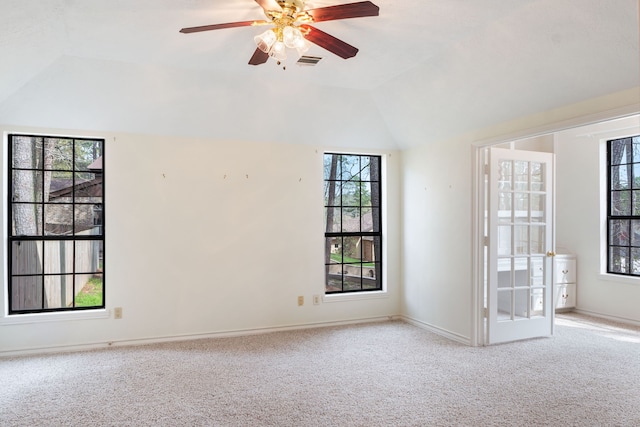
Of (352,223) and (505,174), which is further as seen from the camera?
(352,223)

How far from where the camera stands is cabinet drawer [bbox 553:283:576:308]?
566 centimetres

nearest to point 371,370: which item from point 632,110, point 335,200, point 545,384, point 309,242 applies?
point 545,384

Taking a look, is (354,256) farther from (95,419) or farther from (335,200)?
(95,419)

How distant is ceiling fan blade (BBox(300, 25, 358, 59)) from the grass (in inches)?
135

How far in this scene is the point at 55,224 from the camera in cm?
420

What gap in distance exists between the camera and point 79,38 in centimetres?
310

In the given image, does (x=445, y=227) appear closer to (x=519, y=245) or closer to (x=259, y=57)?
(x=519, y=245)

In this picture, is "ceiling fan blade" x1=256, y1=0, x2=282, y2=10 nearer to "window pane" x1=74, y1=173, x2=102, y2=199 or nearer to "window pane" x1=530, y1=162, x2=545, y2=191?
"window pane" x1=74, y1=173, x2=102, y2=199

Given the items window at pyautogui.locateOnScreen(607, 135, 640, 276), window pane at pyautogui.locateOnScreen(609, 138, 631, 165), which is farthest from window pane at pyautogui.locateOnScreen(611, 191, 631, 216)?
window pane at pyautogui.locateOnScreen(609, 138, 631, 165)

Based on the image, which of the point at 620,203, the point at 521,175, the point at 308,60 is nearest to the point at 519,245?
the point at 521,175

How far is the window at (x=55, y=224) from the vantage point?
13.3 feet

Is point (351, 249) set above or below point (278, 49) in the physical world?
below

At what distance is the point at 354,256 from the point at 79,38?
3.68m

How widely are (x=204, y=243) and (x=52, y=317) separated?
61.9 inches
